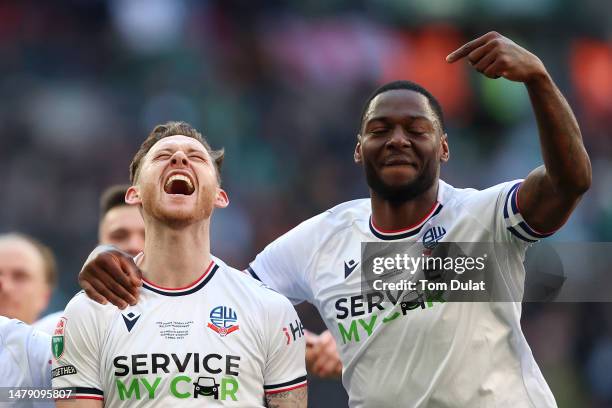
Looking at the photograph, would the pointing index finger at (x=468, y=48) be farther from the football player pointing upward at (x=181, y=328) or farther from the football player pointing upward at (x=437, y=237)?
the football player pointing upward at (x=181, y=328)

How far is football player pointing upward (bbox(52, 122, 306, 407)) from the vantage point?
453 centimetres

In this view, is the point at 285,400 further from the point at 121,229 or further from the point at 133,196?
the point at 121,229

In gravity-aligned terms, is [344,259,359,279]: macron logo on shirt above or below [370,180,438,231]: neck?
below

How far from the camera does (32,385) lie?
16.2 ft

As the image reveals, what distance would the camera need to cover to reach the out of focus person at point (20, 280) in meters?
6.34

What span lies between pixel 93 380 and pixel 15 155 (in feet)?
29.4

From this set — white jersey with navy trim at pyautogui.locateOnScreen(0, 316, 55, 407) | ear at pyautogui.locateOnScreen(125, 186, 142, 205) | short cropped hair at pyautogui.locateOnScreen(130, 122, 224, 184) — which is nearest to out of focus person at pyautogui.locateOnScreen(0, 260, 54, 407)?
white jersey with navy trim at pyautogui.locateOnScreen(0, 316, 55, 407)

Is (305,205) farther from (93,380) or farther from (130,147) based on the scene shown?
(93,380)

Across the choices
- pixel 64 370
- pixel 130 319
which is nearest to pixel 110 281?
pixel 130 319

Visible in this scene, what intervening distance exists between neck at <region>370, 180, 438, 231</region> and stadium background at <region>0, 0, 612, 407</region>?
6637mm

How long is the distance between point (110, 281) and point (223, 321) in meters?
0.56

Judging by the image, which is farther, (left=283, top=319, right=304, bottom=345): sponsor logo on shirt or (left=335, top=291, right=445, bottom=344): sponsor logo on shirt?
(left=335, top=291, right=445, bottom=344): sponsor logo on shirt

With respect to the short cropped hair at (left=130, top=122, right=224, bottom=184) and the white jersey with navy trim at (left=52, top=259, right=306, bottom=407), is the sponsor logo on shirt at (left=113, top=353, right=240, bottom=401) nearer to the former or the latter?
the white jersey with navy trim at (left=52, top=259, right=306, bottom=407)

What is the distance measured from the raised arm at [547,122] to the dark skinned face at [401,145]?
0.67 meters
